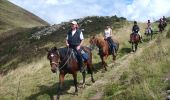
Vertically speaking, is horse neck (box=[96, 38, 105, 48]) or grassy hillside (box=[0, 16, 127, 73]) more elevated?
grassy hillside (box=[0, 16, 127, 73])

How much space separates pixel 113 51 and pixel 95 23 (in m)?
28.7

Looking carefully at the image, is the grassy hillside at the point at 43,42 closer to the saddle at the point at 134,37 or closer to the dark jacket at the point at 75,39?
the saddle at the point at 134,37

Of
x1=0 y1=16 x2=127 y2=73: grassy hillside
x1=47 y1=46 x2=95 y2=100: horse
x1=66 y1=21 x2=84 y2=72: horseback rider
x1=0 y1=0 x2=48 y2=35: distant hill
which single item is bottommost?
x1=47 y1=46 x2=95 y2=100: horse

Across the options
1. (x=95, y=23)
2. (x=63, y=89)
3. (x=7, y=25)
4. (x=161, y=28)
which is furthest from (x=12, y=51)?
(x=7, y=25)

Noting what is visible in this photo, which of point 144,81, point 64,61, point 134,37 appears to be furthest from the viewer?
point 134,37

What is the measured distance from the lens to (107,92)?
51.2 ft

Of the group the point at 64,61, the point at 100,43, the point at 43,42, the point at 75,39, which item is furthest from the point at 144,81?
the point at 43,42

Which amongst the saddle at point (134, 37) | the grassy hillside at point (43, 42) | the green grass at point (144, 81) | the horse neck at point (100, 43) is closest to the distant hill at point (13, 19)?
the grassy hillside at point (43, 42)

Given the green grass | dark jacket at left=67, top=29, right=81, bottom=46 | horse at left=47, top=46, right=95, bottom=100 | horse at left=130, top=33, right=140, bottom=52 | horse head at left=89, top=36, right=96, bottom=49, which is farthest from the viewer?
horse at left=130, top=33, right=140, bottom=52

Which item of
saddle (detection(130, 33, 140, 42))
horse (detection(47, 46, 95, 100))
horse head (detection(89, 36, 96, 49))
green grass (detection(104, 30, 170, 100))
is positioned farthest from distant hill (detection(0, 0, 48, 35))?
green grass (detection(104, 30, 170, 100))

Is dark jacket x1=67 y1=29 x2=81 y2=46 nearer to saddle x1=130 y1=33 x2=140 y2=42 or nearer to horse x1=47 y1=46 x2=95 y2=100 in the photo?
horse x1=47 y1=46 x2=95 y2=100

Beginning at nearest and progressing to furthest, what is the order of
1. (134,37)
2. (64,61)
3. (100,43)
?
(64,61) < (100,43) < (134,37)

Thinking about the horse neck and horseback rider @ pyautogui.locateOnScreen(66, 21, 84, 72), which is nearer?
horseback rider @ pyautogui.locateOnScreen(66, 21, 84, 72)

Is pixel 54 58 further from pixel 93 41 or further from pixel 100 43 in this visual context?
pixel 100 43
